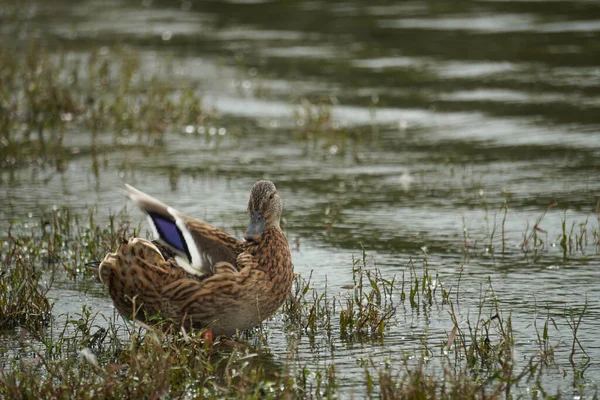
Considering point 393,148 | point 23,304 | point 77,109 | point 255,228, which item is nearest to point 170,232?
point 255,228

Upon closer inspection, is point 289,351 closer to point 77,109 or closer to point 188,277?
point 188,277

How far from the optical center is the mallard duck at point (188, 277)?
574 centimetres

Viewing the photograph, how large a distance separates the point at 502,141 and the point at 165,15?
11.3m

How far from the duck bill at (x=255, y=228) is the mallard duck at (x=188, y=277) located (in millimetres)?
124

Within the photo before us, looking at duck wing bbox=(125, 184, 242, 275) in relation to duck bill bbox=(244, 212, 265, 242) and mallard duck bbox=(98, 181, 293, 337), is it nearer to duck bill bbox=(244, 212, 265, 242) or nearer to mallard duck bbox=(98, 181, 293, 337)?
mallard duck bbox=(98, 181, 293, 337)

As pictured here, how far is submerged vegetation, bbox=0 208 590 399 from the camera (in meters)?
4.99

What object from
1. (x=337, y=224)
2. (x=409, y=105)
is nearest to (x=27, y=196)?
(x=337, y=224)

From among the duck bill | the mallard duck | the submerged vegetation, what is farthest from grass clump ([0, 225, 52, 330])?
the duck bill

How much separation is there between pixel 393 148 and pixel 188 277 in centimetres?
582

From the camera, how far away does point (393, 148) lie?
11.4 metres

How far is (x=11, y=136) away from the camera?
38.0 feet

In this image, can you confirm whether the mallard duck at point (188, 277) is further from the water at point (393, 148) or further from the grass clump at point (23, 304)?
the grass clump at point (23, 304)

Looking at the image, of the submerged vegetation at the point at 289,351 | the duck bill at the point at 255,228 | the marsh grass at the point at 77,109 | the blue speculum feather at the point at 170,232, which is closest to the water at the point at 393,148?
the submerged vegetation at the point at 289,351

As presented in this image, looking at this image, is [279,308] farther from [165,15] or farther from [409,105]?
[165,15]
